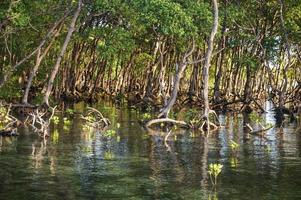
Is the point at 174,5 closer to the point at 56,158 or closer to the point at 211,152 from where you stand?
the point at 211,152

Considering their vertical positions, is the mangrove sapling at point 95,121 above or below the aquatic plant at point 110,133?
above

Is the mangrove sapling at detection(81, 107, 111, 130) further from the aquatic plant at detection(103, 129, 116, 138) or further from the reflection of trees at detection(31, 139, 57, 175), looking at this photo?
the reflection of trees at detection(31, 139, 57, 175)

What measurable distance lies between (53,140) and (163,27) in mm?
8843

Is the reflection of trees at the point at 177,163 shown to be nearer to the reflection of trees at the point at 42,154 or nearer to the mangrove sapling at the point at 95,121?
the reflection of trees at the point at 42,154

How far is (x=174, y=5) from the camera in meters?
28.5

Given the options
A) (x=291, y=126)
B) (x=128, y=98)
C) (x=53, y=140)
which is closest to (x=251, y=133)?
(x=291, y=126)

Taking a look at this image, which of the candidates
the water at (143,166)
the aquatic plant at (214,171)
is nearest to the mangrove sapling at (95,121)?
the water at (143,166)

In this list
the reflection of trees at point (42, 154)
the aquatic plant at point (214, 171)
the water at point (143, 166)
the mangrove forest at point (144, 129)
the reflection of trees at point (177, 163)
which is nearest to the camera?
the water at point (143, 166)

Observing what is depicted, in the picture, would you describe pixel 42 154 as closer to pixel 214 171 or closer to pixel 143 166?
pixel 143 166

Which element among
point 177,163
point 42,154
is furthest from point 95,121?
point 177,163

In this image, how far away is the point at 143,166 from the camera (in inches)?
687

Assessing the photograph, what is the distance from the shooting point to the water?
544 inches

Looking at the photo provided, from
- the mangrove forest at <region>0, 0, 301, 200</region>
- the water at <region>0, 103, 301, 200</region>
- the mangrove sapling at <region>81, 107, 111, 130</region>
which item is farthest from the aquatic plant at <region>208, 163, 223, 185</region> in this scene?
the mangrove sapling at <region>81, 107, 111, 130</region>

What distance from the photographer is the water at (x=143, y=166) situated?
1383 cm
